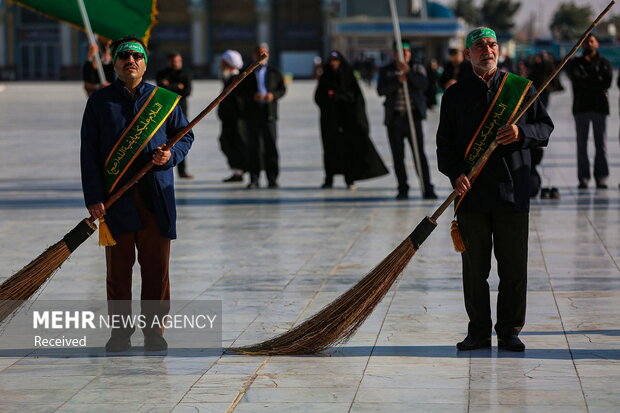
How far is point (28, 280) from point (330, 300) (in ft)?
7.39

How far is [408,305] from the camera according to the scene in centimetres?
809

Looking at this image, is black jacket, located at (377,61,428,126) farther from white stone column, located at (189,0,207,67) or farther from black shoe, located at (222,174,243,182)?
white stone column, located at (189,0,207,67)

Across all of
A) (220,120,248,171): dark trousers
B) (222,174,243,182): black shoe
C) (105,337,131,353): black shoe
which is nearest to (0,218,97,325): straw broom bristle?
(105,337,131,353): black shoe

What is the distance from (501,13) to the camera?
12506 centimetres

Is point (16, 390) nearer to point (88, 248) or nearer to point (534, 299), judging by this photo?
point (534, 299)

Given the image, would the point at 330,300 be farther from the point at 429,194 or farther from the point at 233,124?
the point at 233,124

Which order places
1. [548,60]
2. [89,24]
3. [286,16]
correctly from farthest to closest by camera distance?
[286,16] < [548,60] < [89,24]

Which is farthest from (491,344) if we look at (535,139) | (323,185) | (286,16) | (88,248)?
(286,16)

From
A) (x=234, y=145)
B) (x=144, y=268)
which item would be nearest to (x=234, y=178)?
(x=234, y=145)

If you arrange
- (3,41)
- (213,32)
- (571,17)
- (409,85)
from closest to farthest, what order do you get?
(409,85) → (3,41) → (213,32) → (571,17)

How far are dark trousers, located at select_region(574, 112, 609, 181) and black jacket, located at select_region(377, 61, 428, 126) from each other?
1872 millimetres

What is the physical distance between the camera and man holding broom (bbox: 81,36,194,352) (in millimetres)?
6652

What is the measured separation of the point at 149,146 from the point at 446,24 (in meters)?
78.7

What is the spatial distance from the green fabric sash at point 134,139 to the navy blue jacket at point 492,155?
1.49 metres
